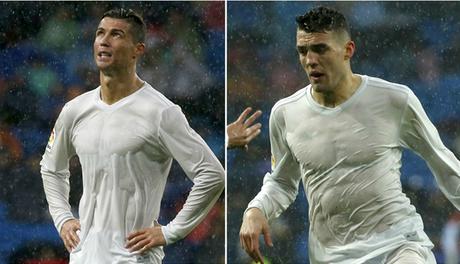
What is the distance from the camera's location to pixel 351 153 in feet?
9.46

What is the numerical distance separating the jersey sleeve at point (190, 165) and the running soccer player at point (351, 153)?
0.64 ft

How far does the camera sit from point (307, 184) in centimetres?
296

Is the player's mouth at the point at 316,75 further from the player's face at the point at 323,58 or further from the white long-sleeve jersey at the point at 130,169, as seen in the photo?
the white long-sleeve jersey at the point at 130,169

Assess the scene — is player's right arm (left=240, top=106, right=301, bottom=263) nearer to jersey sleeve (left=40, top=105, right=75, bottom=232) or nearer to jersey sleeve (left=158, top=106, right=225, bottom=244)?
jersey sleeve (left=158, top=106, right=225, bottom=244)

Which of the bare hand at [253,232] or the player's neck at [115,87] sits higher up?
the player's neck at [115,87]

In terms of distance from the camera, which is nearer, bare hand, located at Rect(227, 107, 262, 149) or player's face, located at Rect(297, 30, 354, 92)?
player's face, located at Rect(297, 30, 354, 92)

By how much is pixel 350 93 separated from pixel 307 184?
Result: 0.87ft

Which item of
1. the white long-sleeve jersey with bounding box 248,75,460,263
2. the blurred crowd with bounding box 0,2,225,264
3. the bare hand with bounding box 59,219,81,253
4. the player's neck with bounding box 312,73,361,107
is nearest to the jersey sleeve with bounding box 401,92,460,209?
the white long-sleeve jersey with bounding box 248,75,460,263

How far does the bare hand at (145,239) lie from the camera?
3.03 metres

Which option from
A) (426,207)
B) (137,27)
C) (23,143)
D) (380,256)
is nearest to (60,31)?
(23,143)

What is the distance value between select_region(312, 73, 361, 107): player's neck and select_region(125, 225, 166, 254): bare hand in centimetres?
58

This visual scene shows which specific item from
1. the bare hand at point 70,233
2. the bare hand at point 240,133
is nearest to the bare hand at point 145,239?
the bare hand at point 70,233

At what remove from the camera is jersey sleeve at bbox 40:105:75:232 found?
10.5ft

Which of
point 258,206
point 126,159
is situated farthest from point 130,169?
point 258,206
